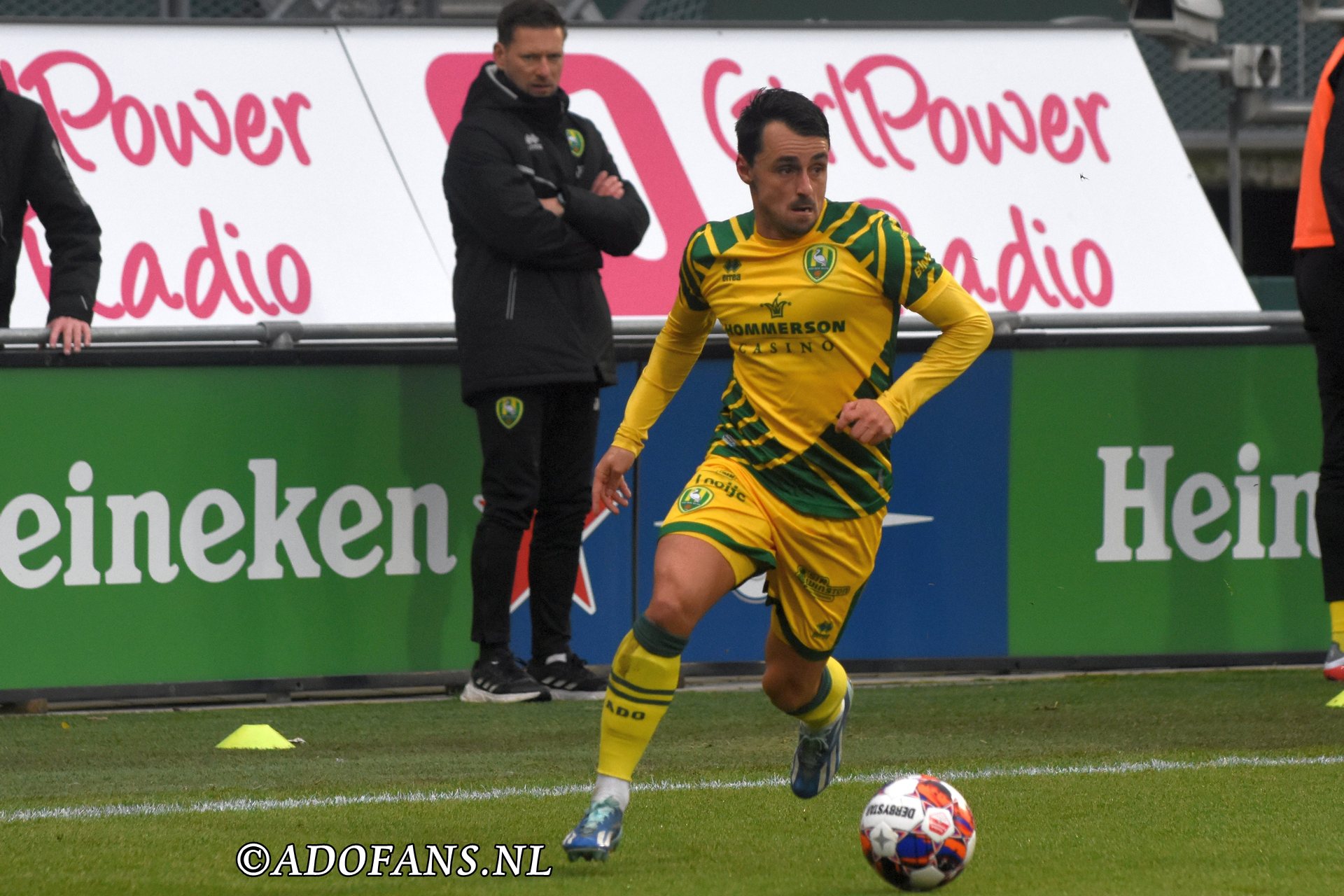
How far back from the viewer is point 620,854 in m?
5.26

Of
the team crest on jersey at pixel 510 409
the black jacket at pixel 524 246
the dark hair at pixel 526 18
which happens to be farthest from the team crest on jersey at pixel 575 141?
the team crest on jersey at pixel 510 409

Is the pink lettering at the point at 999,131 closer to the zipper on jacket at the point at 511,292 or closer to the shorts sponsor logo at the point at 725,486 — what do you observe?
the zipper on jacket at the point at 511,292

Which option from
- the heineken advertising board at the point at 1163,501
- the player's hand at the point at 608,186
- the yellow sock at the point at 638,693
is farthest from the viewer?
the heineken advertising board at the point at 1163,501

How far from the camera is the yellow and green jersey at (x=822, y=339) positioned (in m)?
5.56

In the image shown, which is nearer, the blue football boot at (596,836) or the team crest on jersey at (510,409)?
the blue football boot at (596,836)

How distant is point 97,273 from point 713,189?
4.17 metres

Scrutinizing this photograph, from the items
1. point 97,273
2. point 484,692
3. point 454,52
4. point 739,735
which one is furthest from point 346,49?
point 739,735

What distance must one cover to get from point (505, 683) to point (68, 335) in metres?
1.96

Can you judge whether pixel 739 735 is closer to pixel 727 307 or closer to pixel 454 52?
pixel 727 307

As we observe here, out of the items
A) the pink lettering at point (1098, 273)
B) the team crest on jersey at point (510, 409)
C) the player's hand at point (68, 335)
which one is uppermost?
the pink lettering at point (1098, 273)

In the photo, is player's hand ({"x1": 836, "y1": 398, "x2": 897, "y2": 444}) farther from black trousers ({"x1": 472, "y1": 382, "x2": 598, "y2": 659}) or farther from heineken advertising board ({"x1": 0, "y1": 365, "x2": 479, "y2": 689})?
heineken advertising board ({"x1": 0, "y1": 365, "x2": 479, "y2": 689})

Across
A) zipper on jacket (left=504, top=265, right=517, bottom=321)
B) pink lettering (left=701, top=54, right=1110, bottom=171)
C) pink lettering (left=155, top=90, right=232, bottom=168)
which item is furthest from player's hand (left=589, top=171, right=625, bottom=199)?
pink lettering (left=701, top=54, right=1110, bottom=171)

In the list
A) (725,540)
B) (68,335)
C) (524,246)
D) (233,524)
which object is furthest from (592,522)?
(725,540)

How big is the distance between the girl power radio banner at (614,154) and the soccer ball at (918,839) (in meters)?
6.27
